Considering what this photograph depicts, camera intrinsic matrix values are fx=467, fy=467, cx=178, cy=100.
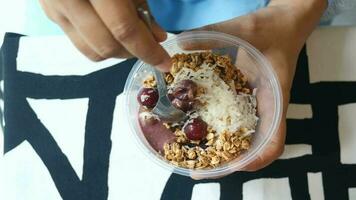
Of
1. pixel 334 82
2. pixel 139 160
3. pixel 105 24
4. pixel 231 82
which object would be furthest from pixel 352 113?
pixel 105 24

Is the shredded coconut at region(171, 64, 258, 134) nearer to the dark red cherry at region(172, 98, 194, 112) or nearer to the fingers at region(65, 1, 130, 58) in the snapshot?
the dark red cherry at region(172, 98, 194, 112)

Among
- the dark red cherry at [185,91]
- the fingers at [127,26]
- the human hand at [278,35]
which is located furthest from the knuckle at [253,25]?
the fingers at [127,26]

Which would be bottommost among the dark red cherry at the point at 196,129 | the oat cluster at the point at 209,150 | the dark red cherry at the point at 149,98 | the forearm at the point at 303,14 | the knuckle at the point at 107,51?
the oat cluster at the point at 209,150

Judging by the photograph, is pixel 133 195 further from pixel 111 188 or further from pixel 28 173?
pixel 28 173

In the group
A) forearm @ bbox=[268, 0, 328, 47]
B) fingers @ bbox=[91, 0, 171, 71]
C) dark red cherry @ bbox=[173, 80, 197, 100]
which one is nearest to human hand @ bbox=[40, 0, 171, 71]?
fingers @ bbox=[91, 0, 171, 71]

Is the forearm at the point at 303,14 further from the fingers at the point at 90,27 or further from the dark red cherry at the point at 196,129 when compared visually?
the fingers at the point at 90,27
